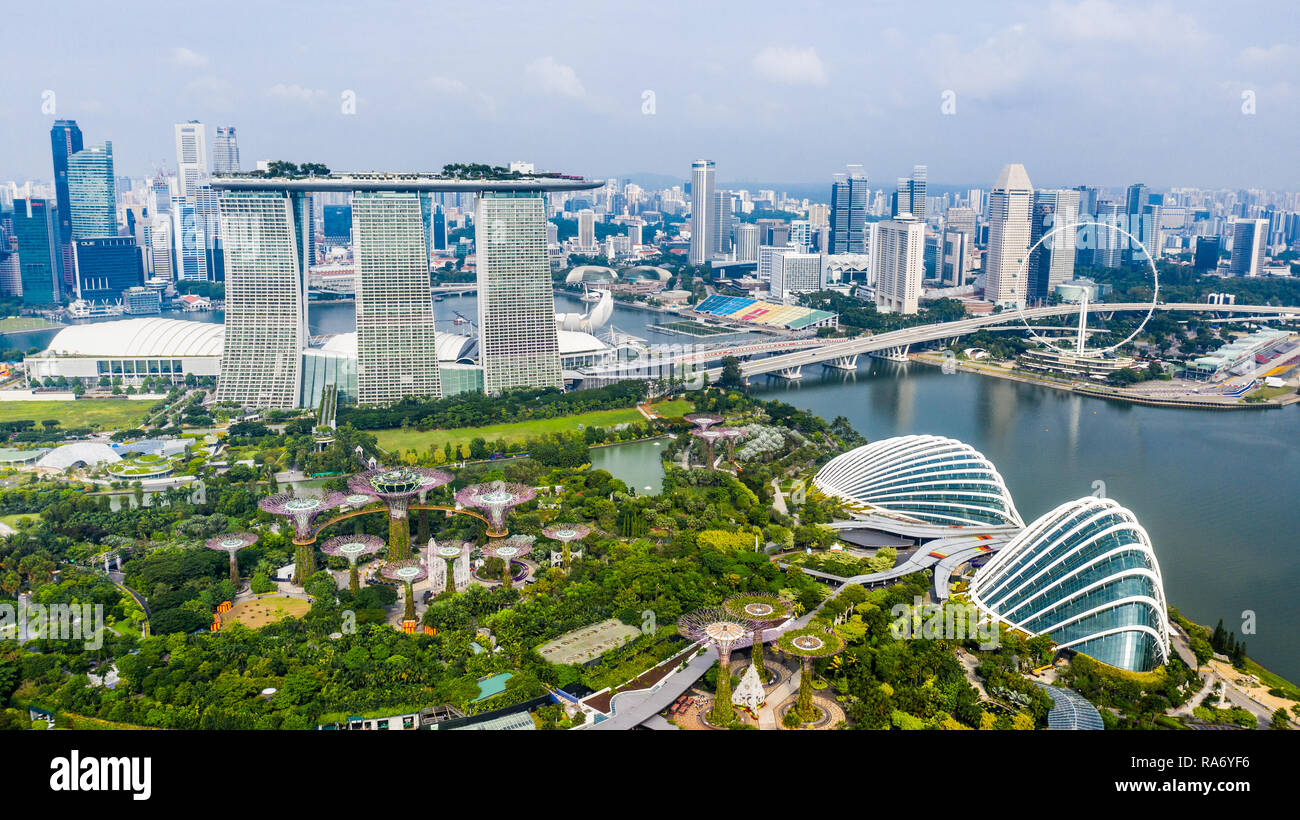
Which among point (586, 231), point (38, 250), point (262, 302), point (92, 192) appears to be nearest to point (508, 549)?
point (262, 302)

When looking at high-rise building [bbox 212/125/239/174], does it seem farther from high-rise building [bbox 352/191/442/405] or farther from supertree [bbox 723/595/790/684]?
supertree [bbox 723/595/790/684]

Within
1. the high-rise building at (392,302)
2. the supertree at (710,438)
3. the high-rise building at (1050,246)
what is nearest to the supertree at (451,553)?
the supertree at (710,438)

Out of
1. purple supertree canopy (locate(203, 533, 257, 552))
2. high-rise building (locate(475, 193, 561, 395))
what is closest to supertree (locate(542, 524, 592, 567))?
purple supertree canopy (locate(203, 533, 257, 552))

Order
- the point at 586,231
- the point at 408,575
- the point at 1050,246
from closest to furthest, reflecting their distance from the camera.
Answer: the point at 408,575 < the point at 1050,246 < the point at 586,231

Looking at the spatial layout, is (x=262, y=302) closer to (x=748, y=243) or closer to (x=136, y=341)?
(x=136, y=341)

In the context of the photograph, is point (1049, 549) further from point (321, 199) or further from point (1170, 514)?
point (321, 199)

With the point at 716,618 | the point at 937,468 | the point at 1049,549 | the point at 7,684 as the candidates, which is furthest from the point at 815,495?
the point at 7,684

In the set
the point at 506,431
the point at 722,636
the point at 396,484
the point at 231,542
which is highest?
the point at 396,484
